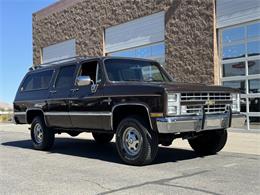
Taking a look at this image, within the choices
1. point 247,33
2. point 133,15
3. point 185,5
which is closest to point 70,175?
point 247,33

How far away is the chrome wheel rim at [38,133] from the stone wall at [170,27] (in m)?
7.29

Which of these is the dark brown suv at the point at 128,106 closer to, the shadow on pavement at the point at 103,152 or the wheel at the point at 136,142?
the wheel at the point at 136,142

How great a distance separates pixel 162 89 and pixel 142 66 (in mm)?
2323

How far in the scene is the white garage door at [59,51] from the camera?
2477 cm

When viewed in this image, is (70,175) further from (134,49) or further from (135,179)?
(134,49)

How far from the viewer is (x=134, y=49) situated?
20297mm

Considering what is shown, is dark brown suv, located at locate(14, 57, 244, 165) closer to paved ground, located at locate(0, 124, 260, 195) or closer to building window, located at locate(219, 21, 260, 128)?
paved ground, located at locate(0, 124, 260, 195)

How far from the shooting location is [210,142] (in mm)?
9266

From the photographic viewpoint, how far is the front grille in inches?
301

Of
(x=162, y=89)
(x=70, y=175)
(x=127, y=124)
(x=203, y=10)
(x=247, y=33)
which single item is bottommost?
(x=70, y=175)

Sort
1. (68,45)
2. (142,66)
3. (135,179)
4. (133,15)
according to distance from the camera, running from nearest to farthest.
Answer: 1. (135,179)
2. (142,66)
3. (133,15)
4. (68,45)

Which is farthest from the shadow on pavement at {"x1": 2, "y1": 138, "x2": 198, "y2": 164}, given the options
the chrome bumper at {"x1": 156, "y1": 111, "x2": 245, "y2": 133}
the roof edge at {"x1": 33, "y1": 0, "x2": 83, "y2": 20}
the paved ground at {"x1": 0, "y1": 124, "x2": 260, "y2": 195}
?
the roof edge at {"x1": 33, "y1": 0, "x2": 83, "y2": 20}

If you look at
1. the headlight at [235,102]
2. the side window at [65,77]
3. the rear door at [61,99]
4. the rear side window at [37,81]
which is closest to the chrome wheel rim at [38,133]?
the rear door at [61,99]

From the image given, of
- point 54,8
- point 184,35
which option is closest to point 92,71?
point 184,35
